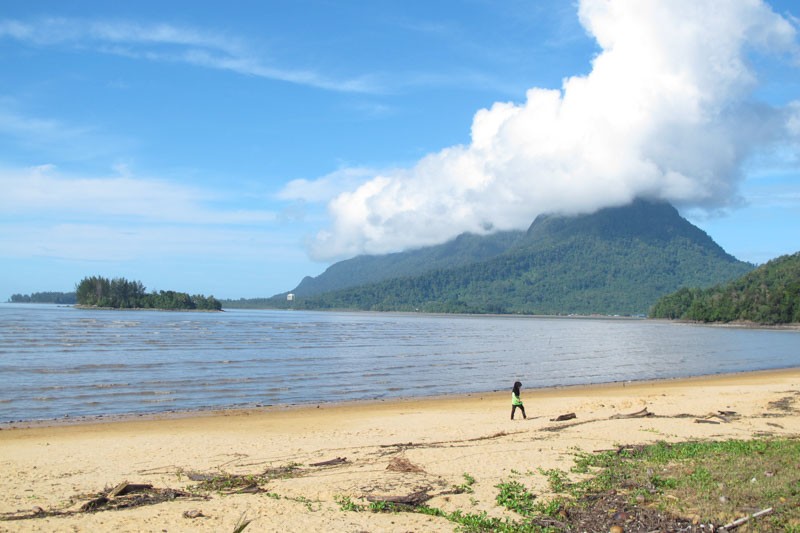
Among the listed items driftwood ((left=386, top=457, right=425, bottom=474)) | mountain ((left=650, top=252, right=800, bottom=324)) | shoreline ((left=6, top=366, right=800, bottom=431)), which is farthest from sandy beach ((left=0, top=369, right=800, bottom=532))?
mountain ((left=650, top=252, right=800, bottom=324))

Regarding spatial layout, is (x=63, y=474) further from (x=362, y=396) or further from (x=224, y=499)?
(x=362, y=396)

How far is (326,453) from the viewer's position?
16656mm

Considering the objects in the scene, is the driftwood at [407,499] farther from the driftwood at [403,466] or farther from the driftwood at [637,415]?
the driftwood at [637,415]

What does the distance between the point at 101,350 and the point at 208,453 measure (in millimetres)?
41314

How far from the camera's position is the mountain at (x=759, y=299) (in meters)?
155

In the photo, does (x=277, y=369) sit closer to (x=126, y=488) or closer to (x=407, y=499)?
(x=126, y=488)

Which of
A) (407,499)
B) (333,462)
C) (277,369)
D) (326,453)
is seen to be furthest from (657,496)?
(277,369)

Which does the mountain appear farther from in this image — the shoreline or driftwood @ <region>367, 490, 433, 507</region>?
driftwood @ <region>367, 490, 433, 507</region>

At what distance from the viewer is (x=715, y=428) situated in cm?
1938

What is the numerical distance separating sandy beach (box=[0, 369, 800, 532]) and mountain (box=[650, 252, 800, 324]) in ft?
481

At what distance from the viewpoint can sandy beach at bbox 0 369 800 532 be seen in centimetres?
1104

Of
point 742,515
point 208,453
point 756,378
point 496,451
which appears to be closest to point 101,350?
point 208,453

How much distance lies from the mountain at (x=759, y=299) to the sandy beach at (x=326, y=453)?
14669cm

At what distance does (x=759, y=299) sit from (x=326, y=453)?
172389mm
